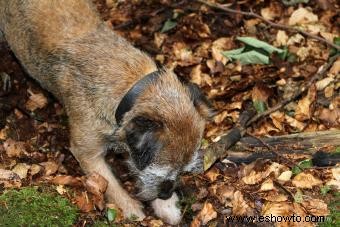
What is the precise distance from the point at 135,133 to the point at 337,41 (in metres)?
2.69

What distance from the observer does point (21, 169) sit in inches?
174

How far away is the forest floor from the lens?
12.7 feet

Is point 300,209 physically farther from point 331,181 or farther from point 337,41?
point 337,41

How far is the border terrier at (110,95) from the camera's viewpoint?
144 inches

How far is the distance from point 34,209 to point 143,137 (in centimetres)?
87

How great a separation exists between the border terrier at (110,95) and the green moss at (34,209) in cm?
59

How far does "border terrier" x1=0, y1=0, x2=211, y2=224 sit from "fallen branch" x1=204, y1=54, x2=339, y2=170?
0.29 m

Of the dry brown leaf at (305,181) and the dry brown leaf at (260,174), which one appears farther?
the dry brown leaf at (260,174)

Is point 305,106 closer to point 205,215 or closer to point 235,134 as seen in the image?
point 235,134

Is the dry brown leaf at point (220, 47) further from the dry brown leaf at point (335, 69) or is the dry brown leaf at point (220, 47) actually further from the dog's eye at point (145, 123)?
the dog's eye at point (145, 123)

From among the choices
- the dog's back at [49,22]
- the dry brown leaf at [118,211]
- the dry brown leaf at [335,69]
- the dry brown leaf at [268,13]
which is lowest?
the dry brown leaf at [118,211]

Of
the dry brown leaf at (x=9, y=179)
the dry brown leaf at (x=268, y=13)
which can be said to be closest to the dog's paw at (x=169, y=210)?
the dry brown leaf at (x=9, y=179)

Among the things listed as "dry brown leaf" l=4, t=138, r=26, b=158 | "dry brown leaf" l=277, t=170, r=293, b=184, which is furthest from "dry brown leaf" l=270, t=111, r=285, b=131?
"dry brown leaf" l=4, t=138, r=26, b=158

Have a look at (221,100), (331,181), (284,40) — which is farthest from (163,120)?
(284,40)
